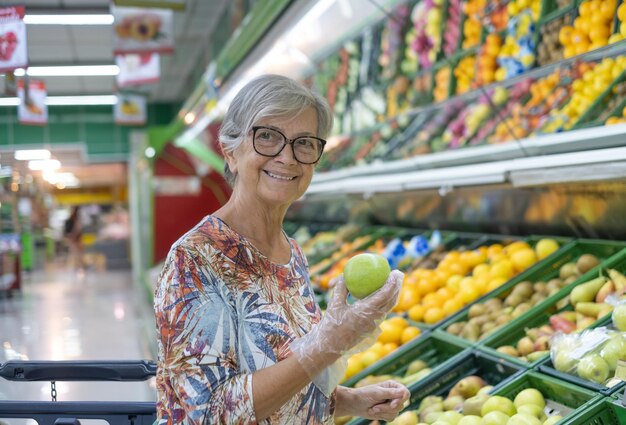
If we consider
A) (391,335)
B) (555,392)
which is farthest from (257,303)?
(391,335)

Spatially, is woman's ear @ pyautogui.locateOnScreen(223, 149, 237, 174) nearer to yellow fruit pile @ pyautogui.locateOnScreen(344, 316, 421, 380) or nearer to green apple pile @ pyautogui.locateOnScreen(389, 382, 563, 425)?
green apple pile @ pyautogui.locateOnScreen(389, 382, 563, 425)

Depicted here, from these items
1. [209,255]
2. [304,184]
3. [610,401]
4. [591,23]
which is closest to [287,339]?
[209,255]

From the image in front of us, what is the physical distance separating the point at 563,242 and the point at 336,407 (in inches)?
78.2

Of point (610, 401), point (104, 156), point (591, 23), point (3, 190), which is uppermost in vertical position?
point (104, 156)

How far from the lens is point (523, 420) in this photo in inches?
85.7

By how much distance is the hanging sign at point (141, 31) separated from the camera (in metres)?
7.87

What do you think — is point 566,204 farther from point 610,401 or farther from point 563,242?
point 610,401

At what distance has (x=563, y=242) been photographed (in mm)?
3469

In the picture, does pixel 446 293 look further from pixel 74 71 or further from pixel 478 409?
pixel 74 71

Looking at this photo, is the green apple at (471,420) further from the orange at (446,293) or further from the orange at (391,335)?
the orange at (446,293)

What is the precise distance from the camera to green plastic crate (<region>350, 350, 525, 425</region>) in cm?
276

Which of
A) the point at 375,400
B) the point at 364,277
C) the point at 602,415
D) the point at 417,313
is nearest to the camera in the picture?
the point at 364,277

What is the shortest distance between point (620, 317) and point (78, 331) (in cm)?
652

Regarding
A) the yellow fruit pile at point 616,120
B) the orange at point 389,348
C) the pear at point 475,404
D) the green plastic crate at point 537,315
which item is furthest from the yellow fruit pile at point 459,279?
the pear at point 475,404
